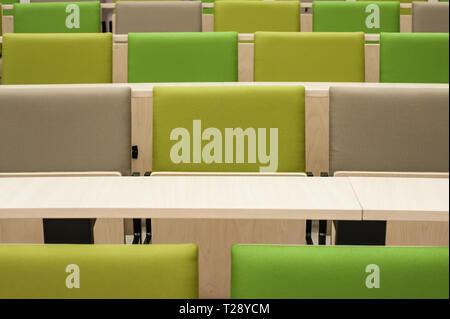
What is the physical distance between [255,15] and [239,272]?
1790 mm

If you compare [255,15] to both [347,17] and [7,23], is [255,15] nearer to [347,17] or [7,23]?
[347,17]

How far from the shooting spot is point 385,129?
1.25 m

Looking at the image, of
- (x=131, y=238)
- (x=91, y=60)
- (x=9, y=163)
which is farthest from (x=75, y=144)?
(x=91, y=60)

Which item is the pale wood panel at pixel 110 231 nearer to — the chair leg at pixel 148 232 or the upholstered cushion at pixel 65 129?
the chair leg at pixel 148 232

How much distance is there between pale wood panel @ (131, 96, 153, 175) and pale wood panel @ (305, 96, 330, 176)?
0.43 meters

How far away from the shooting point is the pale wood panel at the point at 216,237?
3.79 feet

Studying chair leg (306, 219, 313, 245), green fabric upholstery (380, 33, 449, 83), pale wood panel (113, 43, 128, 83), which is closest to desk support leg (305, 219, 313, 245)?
chair leg (306, 219, 313, 245)

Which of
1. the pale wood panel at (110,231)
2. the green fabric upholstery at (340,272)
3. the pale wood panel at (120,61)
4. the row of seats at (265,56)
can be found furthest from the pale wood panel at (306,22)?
the green fabric upholstery at (340,272)

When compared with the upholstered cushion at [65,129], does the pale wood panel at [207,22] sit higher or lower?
higher

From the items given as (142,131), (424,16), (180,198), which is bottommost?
(180,198)

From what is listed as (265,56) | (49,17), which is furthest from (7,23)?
(265,56)

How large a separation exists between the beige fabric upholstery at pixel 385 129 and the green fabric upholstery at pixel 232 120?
0.10 meters

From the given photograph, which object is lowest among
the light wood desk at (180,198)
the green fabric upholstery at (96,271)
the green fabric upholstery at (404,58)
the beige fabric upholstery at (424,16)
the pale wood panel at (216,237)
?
the pale wood panel at (216,237)

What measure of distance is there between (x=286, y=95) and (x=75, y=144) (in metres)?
0.53
